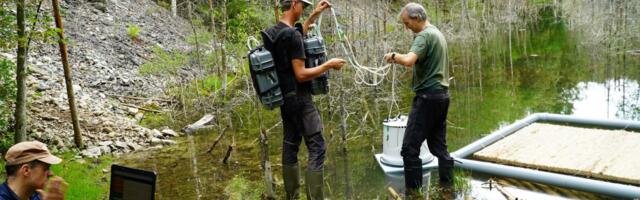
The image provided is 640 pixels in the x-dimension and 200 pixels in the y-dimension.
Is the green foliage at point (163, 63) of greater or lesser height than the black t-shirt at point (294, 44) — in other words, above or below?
below

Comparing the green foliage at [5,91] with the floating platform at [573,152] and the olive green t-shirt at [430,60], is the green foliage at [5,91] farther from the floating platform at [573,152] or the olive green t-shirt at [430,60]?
the floating platform at [573,152]

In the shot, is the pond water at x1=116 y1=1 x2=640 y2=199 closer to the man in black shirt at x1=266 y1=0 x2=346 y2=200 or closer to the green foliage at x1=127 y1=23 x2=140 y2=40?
the man in black shirt at x1=266 y1=0 x2=346 y2=200

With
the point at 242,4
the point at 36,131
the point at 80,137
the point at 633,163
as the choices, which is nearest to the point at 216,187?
the point at 80,137

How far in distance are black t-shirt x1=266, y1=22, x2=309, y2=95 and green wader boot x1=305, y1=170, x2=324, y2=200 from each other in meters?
0.76

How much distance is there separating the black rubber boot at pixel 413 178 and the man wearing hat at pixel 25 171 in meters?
3.46

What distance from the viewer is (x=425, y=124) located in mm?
5375

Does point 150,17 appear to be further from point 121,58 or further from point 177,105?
point 177,105

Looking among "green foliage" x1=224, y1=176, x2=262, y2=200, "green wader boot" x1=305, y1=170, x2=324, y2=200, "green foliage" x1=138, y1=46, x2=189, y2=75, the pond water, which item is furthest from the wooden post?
"green foliage" x1=138, y1=46, x2=189, y2=75

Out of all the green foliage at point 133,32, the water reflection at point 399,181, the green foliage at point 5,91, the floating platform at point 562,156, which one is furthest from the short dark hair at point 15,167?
the green foliage at point 133,32

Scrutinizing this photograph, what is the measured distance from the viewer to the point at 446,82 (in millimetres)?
5316

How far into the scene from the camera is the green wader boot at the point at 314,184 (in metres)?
4.96

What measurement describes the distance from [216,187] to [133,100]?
6301 mm

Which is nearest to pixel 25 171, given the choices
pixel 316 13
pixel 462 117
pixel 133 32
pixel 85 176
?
pixel 316 13

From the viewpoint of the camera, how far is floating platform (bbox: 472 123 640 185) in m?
5.89
